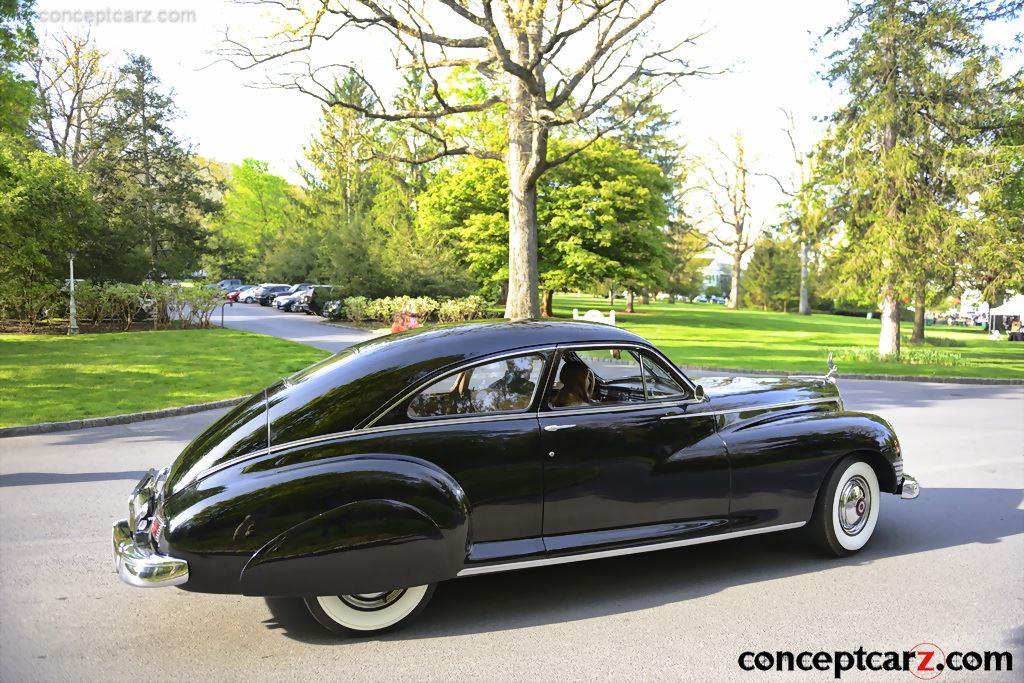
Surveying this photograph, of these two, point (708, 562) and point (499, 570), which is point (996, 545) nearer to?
point (708, 562)

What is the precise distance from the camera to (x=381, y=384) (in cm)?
420

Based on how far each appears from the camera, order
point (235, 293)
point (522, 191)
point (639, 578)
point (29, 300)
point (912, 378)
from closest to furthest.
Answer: point (639, 578) → point (912, 378) → point (522, 191) → point (29, 300) → point (235, 293)

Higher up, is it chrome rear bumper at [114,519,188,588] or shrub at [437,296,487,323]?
shrub at [437,296,487,323]

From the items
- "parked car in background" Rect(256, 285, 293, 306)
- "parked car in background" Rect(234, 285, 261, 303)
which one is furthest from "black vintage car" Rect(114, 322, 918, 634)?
"parked car in background" Rect(234, 285, 261, 303)

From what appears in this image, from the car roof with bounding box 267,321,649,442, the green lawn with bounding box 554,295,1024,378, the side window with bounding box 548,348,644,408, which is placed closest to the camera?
the car roof with bounding box 267,321,649,442

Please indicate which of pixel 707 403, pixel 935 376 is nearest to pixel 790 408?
pixel 707 403

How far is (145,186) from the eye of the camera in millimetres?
35125

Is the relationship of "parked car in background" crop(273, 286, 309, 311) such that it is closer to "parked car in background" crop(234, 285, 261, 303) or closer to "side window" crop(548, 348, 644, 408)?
"parked car in background" crop(234, 285, 261, 303)

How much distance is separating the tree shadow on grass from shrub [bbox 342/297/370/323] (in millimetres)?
26878

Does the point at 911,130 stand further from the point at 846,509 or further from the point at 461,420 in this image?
the point at 461,420

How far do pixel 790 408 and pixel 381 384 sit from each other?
2.90m

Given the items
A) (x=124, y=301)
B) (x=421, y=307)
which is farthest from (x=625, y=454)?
(x=124, y=301)

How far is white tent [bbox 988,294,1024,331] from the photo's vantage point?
1800 inches

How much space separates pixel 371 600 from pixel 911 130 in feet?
77.1
